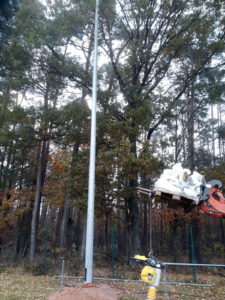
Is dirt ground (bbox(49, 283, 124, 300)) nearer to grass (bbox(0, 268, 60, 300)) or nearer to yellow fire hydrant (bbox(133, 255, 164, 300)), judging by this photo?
grass (bbox(0, 268, 60, 300))

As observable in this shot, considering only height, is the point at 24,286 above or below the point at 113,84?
below

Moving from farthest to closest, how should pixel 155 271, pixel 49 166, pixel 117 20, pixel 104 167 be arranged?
pixel 49 166
pixel 117 20
pixel 104 167
pixel 155 271

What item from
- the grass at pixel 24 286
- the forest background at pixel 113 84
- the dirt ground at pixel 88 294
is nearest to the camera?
the dirt ground at pixel 88 294

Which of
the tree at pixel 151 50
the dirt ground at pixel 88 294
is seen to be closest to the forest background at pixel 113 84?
the tree at pixel 151 50

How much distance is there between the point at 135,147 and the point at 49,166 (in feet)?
37.8

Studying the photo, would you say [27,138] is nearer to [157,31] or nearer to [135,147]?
[135,147]

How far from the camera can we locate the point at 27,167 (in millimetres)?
23875

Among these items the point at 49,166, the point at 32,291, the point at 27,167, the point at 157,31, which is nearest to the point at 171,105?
the point at 157,31

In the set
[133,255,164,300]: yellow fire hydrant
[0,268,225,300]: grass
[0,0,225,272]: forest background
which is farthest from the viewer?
[0,0,225,272]: forest background

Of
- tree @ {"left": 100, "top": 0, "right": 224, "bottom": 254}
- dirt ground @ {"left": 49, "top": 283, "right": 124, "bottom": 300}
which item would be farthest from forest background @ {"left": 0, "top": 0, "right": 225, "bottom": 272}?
dirt ground @ {"left": 49, "top": 283, "right": 124, "bottom": 300}

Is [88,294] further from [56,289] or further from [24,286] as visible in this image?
[24,286]

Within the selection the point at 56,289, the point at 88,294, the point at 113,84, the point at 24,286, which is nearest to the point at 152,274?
the point at 88,294

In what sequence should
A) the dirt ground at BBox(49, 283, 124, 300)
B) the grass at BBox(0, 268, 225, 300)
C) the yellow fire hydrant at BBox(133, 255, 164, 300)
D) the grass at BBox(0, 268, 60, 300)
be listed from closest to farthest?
the yellow fire hydrant at BBox(133, 255, 164, 300) → the dirt ground at BBox(49, 283, 124, 300) → the grass at BBox(0, 268, 225, 300) → the grass at BBox(0, 268, 60, 300)

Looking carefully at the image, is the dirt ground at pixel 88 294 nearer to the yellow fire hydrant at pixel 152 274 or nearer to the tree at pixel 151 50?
the yellow fire hydrant at pixel 152 274
